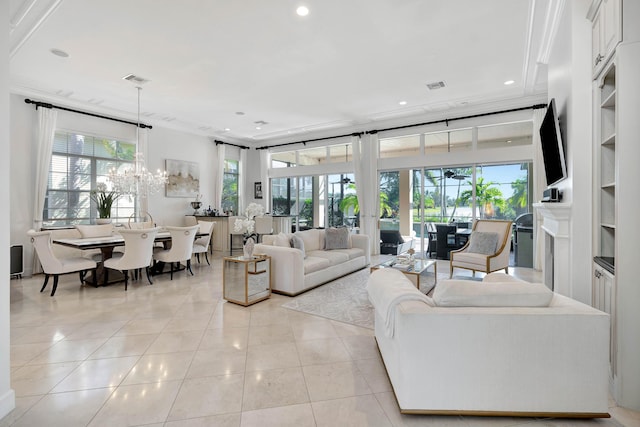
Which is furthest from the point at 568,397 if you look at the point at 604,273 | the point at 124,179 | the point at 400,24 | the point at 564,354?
the point at 124,179

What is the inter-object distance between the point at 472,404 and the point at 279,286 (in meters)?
2.90

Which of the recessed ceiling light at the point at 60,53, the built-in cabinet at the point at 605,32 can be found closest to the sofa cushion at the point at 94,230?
the recessed ceiling light at the point at 60,53

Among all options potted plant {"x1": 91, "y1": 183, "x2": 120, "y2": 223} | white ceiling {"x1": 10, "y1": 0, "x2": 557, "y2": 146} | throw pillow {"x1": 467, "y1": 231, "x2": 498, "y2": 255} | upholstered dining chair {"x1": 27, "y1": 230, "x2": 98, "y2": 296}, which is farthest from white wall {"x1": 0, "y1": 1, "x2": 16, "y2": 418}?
throw pillow {"x1": 467, "y1": 231, "x2": 498, "y2": 255}

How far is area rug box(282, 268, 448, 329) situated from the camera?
3.42 metres

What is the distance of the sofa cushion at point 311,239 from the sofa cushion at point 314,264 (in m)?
0.54

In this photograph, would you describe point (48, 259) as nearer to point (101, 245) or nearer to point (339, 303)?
point (101, 245)

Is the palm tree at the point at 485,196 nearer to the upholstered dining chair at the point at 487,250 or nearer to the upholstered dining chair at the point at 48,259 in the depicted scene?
the upholstered dining chair at the point at 487,250

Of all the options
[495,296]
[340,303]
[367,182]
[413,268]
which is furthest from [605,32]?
[367,182]

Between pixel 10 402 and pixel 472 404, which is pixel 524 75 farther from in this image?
pixel 10 402

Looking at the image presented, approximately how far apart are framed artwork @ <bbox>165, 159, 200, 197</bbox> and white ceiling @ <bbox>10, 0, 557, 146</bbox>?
134 cm

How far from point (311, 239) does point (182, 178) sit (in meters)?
4.23

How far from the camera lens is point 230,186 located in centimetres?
923

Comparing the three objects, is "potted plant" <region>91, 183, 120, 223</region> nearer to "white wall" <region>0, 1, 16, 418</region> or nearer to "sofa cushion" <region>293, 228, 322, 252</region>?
"sofa cushion" <region>293, 228, 322, 252</region>

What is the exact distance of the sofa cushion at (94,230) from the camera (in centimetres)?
534
